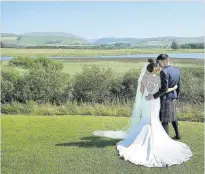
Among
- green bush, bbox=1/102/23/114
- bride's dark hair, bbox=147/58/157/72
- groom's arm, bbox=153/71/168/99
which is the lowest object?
green bush, bbox=1/102/23/114

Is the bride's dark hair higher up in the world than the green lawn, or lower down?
higher up

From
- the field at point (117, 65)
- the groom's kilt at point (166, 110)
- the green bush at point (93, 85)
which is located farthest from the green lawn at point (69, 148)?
the field at point (117, 65)

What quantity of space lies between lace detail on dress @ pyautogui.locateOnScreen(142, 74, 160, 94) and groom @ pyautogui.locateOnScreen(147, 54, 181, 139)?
93 millimetres

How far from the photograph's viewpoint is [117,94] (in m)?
17.8

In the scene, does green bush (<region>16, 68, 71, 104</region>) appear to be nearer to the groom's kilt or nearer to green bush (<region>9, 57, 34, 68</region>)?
green bush (<region>9, 57, 34, 68</region>)

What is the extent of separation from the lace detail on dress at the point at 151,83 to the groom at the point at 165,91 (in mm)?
93

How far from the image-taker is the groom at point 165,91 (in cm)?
775

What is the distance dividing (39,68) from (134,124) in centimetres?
1153

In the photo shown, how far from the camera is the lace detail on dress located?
303 inches

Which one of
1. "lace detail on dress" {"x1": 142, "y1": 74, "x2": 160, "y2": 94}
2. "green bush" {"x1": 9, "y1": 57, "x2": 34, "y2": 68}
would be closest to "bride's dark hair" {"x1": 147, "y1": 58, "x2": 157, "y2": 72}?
"lace detail on dress" {"x1": 142, "y1": 74, "x2": 160, "y2": 94}

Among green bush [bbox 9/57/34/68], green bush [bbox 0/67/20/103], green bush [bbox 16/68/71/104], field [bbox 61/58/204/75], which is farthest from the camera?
green bush [bbox 9/57/34/68]

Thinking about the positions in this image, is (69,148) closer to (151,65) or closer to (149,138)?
(149,138)

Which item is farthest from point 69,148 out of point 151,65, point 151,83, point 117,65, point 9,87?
point 117,65

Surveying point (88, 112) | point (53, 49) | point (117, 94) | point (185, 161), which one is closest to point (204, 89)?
point (117, 94)
